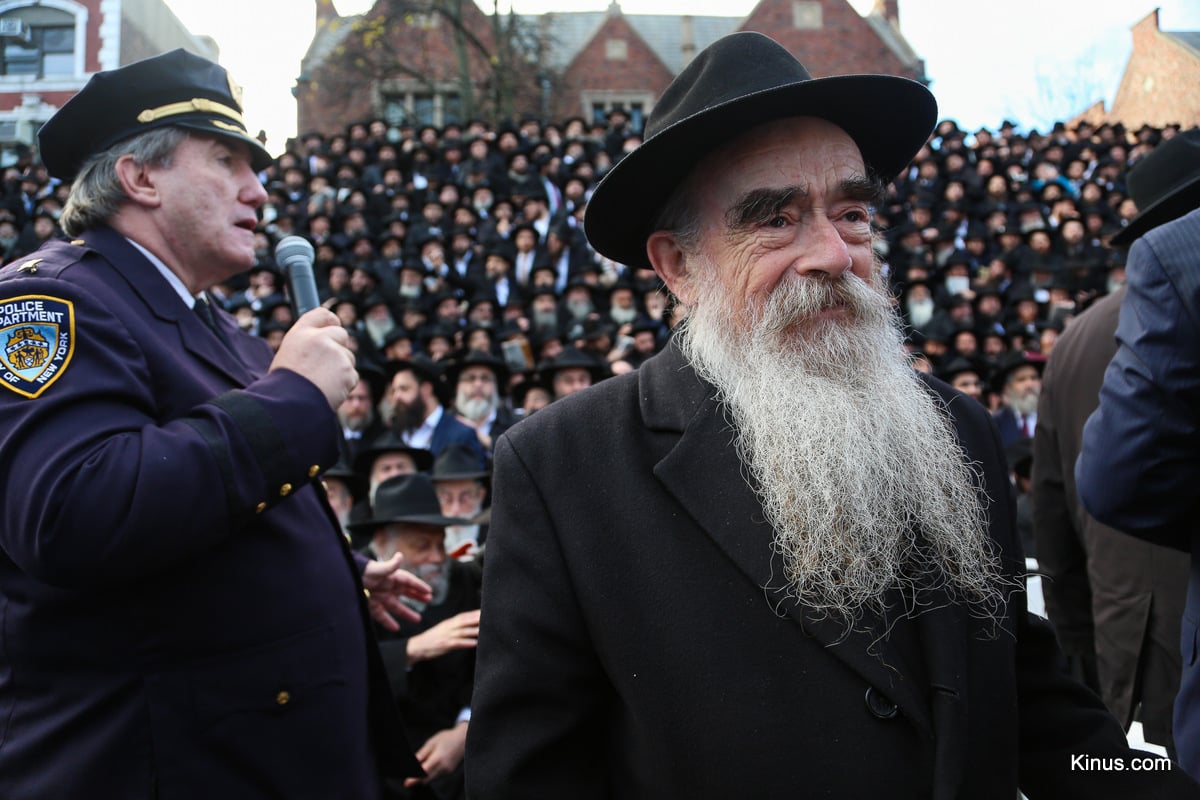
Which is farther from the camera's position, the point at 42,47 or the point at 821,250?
the point at 42,47

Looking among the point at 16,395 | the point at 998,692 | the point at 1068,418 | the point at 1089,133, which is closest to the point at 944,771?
the point at 998,692

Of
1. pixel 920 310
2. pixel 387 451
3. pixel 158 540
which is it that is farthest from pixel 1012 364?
pixel 158 540

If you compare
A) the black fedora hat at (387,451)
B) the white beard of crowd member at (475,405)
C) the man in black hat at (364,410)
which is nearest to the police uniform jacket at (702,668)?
the black fedora hat at (387,451)

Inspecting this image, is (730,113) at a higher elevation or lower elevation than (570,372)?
higher

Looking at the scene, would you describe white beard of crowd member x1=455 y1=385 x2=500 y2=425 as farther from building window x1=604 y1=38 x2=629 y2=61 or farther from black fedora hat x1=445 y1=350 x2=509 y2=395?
building window x1=604 y1=38 x2=629 y2=61

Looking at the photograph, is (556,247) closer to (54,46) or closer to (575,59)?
(575,59)

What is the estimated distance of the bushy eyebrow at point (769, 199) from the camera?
183cm

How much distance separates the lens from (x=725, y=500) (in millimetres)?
1678

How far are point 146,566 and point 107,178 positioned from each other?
3.41 ft

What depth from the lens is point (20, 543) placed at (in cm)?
161

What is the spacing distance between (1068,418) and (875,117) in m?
2.18

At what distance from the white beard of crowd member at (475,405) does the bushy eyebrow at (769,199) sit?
23.4 feet

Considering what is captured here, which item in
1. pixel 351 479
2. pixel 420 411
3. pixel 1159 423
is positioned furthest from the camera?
pixel 420 411

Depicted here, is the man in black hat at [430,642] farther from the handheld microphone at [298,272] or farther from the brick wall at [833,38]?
the brick wall at [833,38]
